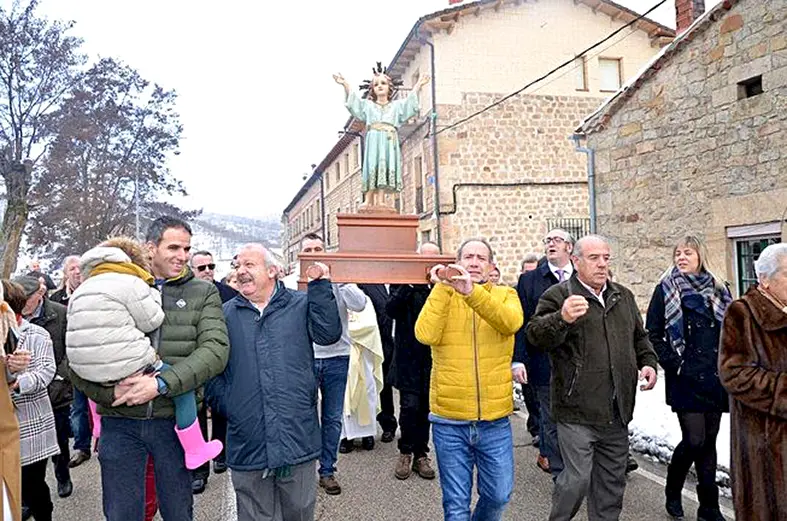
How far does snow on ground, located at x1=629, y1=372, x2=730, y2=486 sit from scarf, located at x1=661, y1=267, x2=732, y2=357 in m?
1.33

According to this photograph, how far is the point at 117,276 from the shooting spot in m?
2.66

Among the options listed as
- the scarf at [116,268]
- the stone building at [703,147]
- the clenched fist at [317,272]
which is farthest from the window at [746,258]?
the scarf at [116,268]

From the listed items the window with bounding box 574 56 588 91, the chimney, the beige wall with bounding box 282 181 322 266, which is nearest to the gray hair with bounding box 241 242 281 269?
the chimney

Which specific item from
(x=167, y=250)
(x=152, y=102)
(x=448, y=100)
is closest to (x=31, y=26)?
(x=152, y=102)

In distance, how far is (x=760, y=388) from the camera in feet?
9.12

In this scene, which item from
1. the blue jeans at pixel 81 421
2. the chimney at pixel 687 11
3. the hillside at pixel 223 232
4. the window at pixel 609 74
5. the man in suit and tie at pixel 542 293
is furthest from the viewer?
the hillside at pixel 223 232

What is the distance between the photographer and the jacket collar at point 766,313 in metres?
2.84

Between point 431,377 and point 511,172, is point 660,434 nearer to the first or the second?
point 431,377

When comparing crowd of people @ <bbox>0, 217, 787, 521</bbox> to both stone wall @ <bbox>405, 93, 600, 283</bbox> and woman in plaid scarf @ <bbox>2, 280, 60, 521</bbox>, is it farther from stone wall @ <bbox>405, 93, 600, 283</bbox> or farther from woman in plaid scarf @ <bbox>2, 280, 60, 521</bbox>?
stone wall @ <bbox>405, 93, 600, 283</bbox>

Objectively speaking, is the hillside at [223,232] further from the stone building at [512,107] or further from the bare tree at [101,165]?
the stone building at [512,107]

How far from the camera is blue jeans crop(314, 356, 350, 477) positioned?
4719mm

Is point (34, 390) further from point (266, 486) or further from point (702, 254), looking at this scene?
point (702, 254)

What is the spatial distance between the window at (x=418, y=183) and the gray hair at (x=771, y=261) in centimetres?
1538

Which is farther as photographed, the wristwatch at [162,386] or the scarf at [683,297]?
the scarf at [683,297]
